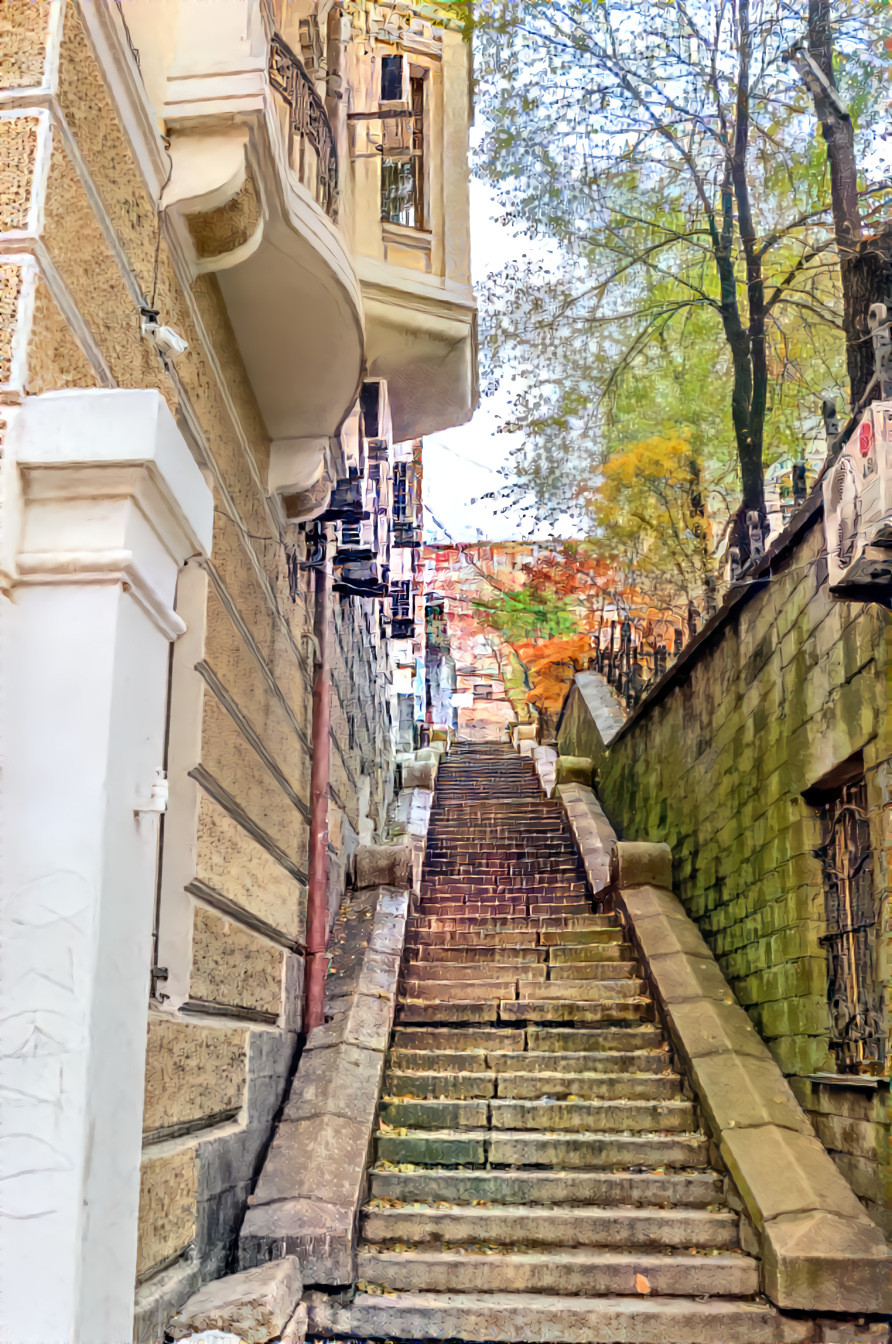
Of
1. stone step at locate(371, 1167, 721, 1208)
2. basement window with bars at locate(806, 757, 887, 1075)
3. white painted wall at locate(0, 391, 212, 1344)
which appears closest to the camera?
white painted wall at locate(0, 391, 212, 1344)

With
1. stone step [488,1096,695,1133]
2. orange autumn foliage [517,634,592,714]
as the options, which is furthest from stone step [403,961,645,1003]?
orange autumn foliage [517,634,592,714]

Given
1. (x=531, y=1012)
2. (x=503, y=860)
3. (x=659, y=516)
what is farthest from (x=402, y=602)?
(x=531, y=1012)

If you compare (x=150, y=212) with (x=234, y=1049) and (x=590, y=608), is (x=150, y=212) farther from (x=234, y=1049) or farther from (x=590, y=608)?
(x=590, y=608)

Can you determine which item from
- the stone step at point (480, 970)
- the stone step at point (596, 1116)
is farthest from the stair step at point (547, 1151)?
the stone step at point (480, 970)

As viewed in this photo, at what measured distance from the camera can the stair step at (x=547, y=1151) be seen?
6.50 m

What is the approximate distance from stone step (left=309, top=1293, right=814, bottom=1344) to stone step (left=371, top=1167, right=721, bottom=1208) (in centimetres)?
91

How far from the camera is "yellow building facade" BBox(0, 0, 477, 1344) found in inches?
107

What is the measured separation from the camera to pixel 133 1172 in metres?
3.02

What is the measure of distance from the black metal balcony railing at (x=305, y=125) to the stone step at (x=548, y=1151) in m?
5.40

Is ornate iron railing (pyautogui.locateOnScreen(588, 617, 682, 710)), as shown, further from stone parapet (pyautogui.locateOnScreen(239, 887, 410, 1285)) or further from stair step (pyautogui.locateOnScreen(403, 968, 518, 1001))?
stone parapet (pyautogui.locateOnScreen(239, 887, 410, 1285))

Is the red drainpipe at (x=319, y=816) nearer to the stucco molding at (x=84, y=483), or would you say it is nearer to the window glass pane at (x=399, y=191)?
the window glass pane at (x=399, y=191)

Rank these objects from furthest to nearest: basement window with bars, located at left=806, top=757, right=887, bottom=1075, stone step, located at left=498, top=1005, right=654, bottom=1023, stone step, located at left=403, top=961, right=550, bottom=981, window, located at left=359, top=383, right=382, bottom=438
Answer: stone step, located at left=403, top=961, right=550, bottom=981 → window, located at left=359, top=383, right=382, bottom=438 → stone step, located at left=498, top=1005, right=654, bottom=1023 → basement window with bars, located at left=806, top=757, right=887, bottom=1075

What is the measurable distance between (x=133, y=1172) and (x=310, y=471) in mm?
4674

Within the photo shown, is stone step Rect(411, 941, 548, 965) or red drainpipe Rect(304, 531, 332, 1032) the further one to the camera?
stone step Rect(411, 941, 548, 965)
